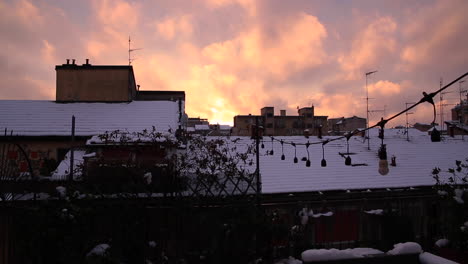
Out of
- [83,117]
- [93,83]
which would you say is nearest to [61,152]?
[83,117]

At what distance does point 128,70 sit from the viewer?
70.7 feet

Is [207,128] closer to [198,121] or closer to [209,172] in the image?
[198,121]

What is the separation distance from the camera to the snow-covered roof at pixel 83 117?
15758mm

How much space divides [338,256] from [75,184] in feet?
20.9

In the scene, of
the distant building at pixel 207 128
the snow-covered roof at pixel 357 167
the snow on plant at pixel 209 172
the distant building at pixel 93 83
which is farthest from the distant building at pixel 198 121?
the snow on plant at pixel 209 172

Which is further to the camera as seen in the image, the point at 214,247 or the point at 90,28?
the point at 90,28

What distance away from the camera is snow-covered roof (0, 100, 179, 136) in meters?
15.8

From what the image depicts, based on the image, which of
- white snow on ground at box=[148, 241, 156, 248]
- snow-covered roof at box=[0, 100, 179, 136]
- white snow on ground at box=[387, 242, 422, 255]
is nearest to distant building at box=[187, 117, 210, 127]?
snow-covered roof at box=[0, 100, 179, 136]


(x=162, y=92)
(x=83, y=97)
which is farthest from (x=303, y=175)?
(x=162, y=92)

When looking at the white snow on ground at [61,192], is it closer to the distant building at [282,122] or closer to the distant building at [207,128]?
the distant building at [207,128]

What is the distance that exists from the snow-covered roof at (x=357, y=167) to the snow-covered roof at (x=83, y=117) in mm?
5959

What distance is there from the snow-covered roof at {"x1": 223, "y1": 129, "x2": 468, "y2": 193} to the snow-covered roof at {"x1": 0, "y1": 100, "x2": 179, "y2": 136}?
5959 millimetres

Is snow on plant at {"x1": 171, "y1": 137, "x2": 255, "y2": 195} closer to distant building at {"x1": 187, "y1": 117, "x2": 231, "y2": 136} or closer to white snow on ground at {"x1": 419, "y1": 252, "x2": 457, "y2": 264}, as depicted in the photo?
white snow on ground at {"x1": 419, "y1": 252, "x2": 457, "y2": 264}

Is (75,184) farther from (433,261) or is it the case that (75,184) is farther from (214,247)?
(433,261)
